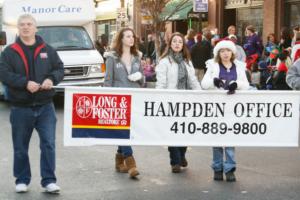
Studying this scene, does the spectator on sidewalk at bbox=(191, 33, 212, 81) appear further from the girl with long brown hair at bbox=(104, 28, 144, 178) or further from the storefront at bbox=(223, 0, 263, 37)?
the girl with long brown hair at bbox=(104, 28, 144, 178)

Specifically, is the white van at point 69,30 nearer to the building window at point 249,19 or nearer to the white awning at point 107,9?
the building window at point 249,19

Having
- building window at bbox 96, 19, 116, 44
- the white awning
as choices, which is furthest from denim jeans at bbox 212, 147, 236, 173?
building window at bbox 96, 19, 116, 44

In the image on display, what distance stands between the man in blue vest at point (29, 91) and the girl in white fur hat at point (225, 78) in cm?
183

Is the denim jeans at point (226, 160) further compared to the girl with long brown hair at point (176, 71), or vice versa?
the girl with long brown hair at point (176, 71)

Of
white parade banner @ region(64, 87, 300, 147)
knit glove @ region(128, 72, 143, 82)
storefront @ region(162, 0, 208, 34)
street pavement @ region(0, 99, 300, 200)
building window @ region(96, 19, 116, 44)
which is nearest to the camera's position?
street pavement @ region(0, 99, 300, 200)

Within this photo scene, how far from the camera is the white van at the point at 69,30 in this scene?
15.3m

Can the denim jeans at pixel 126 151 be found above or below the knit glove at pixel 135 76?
below

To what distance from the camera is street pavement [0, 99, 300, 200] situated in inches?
275

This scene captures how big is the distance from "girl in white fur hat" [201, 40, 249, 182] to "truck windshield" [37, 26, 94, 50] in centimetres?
830

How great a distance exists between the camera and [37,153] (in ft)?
31.0

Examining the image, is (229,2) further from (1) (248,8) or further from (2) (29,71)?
(2) (29,71)

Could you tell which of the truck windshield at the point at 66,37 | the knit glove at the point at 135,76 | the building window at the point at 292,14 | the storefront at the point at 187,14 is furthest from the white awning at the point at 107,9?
the knit glove at the point at 135,76

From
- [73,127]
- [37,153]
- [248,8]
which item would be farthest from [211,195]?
[248,8]

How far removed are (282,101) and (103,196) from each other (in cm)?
238
